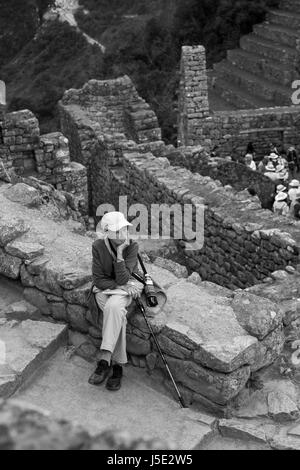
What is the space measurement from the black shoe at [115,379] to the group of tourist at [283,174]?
17.5ft

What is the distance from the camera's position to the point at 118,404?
4.64 meters

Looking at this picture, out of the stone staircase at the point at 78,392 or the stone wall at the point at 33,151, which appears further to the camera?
the stone wall at the point at 33,151

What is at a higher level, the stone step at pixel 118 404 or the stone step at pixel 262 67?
the stone step at pixel 118 404

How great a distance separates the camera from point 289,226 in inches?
311

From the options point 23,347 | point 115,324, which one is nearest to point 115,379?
point 115,324

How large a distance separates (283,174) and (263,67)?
35.3ft

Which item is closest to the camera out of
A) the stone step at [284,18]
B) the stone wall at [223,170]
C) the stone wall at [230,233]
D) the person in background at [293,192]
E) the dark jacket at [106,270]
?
the dark jacket at [106,270]

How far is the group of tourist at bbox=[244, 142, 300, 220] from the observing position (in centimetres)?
1037

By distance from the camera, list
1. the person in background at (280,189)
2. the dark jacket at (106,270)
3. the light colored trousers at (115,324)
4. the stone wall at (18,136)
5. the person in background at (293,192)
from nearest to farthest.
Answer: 1. the light colored trousers at (115,324)
2. the dark jacket at (106,270)
3. the stone wall at (18,136)
4. the person in background at (293,192)
5. the person in background at (280,189)

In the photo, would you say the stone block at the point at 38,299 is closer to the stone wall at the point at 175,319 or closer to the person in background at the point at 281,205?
the stone wall at the point at 175,319

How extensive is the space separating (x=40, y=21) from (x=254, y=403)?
5047 cm

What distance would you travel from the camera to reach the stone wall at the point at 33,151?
10.3m

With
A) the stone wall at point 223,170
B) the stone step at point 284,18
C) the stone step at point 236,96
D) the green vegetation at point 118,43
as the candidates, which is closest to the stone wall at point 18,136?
the stone wall at point 223,170
